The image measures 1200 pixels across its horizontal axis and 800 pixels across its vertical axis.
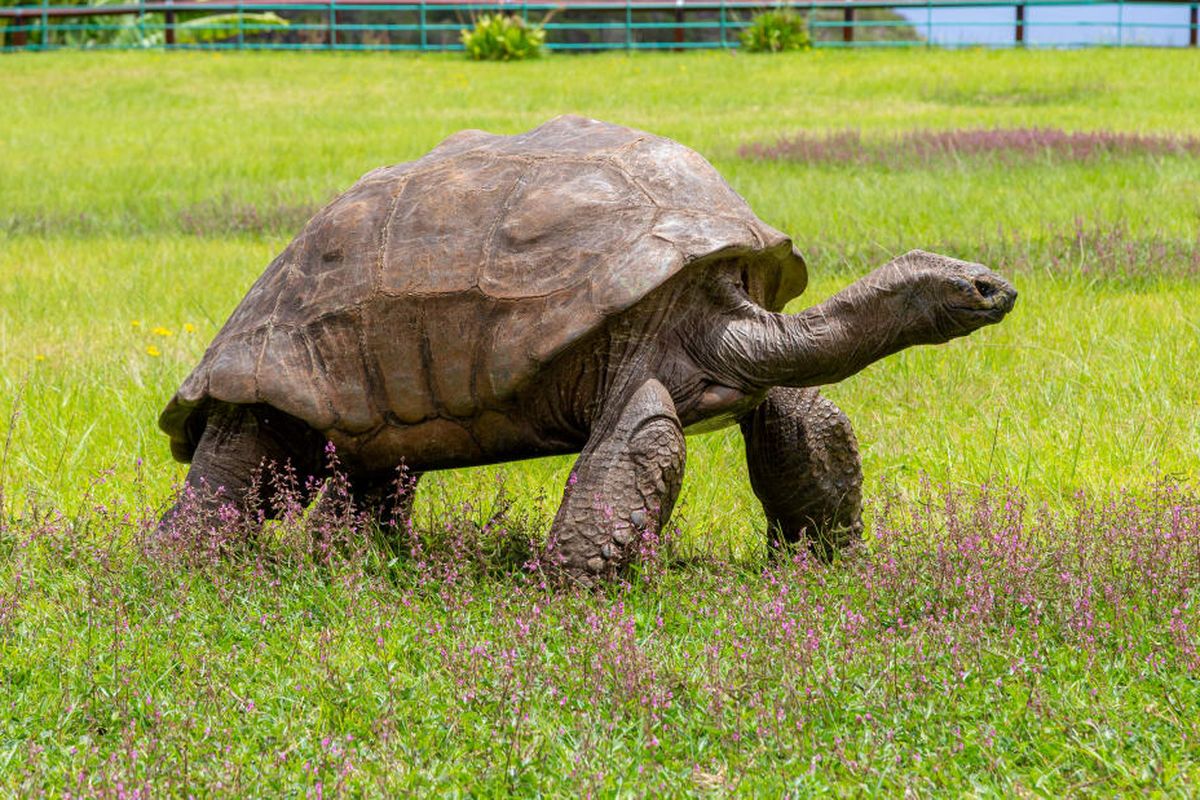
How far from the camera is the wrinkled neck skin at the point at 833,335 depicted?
4180 millimetres

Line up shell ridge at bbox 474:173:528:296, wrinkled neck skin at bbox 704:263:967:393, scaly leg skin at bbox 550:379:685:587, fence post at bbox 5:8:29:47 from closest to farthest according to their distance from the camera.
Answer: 1. scaly leg skin at bbox 550:379:685:587
2. wrinkled neck skin at bbox 704:263:967:393
3. shell ridge at bbox 474:173:528:296
4. fence post at bbox 5:8:29:47

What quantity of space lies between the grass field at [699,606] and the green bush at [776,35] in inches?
839

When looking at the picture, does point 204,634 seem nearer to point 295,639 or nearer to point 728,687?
point 295,639

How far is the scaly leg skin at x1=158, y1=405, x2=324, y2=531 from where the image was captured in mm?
4727

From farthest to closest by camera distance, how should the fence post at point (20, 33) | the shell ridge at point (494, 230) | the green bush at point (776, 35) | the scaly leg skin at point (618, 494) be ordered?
the fence post at point (20, 33), the green bush at point (776, 35), the shell ridge at point (494, 230), the scaly leg skin at point (618, 494)

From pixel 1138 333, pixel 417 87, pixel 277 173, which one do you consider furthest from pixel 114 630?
pixel 417 87

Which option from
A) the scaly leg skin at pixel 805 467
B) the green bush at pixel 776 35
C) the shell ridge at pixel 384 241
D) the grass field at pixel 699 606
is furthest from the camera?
the green bush at pixel 776 35

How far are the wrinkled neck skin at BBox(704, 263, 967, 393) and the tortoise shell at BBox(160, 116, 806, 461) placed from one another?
25 cm

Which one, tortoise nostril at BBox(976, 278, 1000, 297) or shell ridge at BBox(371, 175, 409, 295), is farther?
shell ridge at BBox(371, 175, 409, 295)

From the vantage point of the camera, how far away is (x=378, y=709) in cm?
335

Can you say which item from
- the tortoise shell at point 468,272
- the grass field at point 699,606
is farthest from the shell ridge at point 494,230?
the grass field at point 699,606

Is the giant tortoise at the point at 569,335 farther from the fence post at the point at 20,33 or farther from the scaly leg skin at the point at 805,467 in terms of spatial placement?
the fence post at the point at 20,33

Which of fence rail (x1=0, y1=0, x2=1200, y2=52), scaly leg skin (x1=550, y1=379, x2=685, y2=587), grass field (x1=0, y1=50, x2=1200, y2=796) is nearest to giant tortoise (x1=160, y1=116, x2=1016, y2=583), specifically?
scaly leg skin (x1=550, y1=379, x2=685, y2=587)

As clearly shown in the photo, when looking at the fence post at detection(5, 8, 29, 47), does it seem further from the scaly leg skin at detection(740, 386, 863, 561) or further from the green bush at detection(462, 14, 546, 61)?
the scaly leg skin at detection(740, 386, 863, 561)
